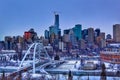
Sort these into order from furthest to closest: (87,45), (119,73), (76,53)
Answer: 1. (87,45)
2. (76,53)
3. (119,73)

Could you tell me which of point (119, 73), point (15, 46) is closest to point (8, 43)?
point (15, 46)

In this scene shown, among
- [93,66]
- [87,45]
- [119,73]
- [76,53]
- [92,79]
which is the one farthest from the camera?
[87,45]

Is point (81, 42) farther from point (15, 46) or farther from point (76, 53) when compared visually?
point (15, 46)

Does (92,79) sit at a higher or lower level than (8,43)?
lower

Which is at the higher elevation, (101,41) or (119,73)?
(101,41)

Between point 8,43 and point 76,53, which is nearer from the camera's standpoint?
point 76,53

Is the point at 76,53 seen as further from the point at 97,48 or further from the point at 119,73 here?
the point at 119,73

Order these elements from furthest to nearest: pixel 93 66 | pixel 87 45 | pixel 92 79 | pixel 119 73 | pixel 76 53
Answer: pixel 87 45 → pixel 76 53 → pixel 93 66 → pixel 119 73 → pixel 92 79

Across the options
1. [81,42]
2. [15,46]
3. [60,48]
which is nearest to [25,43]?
[15,46]

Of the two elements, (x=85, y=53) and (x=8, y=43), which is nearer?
(x=85, y=53)
